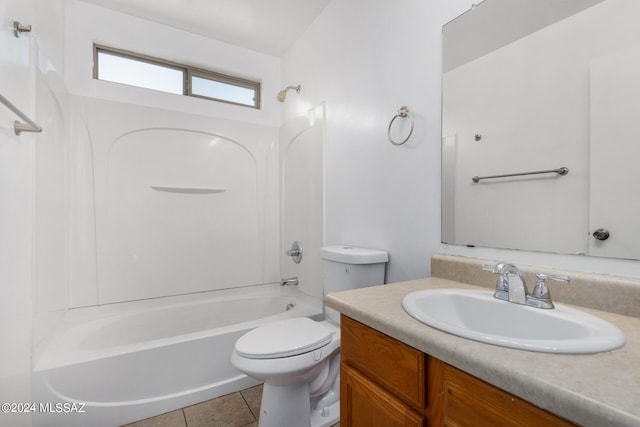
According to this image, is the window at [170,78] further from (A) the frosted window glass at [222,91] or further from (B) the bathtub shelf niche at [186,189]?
(B) the bathtub shelf niche at [186,189]

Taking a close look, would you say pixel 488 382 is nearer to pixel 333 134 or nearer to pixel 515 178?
pixel 515 178

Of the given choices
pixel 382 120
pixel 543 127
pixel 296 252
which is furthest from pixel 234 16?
pixel 543 127

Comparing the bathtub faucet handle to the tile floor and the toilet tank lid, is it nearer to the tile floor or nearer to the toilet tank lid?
the toilet tank lid

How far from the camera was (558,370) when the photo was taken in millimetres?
497

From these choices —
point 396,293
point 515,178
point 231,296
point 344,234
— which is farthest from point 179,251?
point 515,178

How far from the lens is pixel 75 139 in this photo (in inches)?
81.6

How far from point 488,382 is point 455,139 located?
966 mm

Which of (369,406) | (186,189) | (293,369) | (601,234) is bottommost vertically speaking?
(293,369)

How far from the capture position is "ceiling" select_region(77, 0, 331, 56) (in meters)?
2.08

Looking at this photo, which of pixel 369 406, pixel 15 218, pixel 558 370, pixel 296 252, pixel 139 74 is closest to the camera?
pixel 558 370

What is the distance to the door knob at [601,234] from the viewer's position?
841 mm

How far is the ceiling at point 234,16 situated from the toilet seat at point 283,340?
85.2 inches

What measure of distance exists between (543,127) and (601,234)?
0.37 metres

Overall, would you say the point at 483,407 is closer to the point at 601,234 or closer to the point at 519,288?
the point at 519,288
